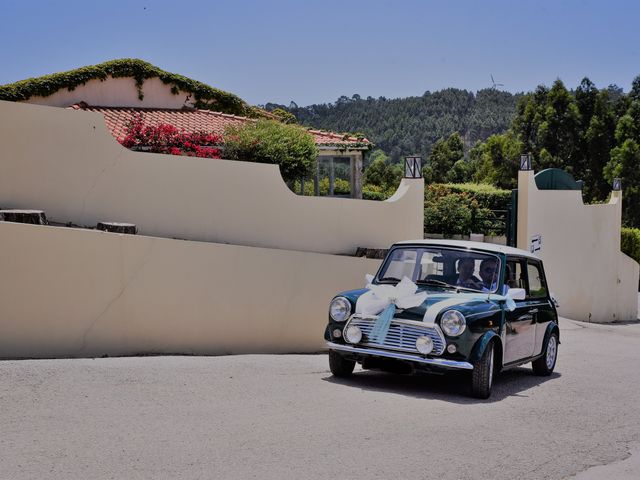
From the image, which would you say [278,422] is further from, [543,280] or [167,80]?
[167,80]

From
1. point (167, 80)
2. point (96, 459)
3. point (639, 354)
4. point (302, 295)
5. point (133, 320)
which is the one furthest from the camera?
point (167, 80)

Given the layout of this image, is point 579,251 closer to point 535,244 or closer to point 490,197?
point 535,244

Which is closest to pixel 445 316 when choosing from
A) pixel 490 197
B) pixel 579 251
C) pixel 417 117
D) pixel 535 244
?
pixel 535 244

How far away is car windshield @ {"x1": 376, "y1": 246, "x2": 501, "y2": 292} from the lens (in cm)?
1015

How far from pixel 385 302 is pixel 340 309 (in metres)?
0.58

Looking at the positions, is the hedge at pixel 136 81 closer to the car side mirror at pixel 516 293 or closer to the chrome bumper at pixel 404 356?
the chrome bumper at pixel 404 356

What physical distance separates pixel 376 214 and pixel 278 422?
846 centimetres

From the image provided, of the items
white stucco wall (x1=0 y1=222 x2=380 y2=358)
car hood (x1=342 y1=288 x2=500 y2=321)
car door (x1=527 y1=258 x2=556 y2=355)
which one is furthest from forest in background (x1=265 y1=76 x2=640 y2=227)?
car hood (x1=342 y1=288 x2=500 y2=321)

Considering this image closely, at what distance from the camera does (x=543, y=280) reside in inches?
460

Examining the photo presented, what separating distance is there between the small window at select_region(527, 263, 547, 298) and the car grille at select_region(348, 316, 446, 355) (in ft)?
8.36

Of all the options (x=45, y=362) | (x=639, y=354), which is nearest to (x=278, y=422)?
(x=45, y=362)

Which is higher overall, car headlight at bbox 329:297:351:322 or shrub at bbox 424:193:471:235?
shrub at bbox 424:193:471:235

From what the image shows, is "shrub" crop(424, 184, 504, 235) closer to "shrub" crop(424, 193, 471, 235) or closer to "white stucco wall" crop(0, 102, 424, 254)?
"shrub" crop(424, 193, 471, 235)

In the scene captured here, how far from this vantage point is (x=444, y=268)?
33.8 feet
